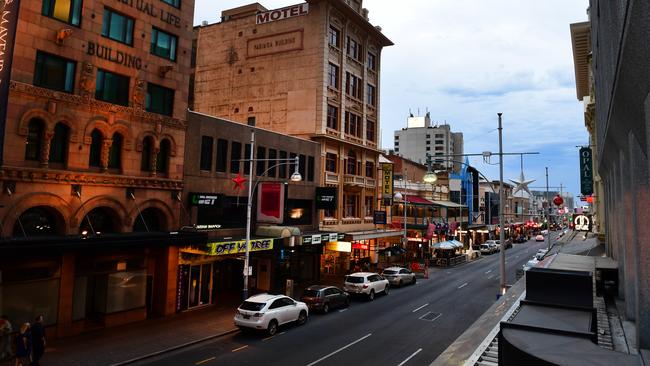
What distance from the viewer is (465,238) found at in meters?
81.1

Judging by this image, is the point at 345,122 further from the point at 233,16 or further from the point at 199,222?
the point at 199,222

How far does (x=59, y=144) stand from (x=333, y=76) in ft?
90.4

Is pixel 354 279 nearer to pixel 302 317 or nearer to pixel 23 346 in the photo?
pixel 302 317

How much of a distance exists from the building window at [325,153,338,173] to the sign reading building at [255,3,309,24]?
1414 cm

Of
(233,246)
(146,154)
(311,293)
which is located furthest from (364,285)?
(146,154)

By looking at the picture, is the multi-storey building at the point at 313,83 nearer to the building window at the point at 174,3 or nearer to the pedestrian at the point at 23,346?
the building window at the point at 174,3

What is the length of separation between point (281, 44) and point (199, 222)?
23021 millimetres

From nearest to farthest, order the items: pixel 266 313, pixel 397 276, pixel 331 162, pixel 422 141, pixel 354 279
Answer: pixel 266 313 < pixel 354 279 < pixel 397 276 < pixel 331 162 < pixel 422 141

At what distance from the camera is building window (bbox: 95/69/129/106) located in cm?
2175

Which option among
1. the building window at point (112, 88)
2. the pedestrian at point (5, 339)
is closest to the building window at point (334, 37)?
the building window at point (112, 88)

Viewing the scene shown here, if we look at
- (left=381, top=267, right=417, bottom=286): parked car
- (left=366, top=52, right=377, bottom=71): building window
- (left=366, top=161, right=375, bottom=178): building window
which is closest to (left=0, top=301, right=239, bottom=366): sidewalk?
(left=381, top=267, right=417, bottom=286): parked car

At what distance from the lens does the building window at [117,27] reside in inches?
875

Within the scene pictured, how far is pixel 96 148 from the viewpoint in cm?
2153

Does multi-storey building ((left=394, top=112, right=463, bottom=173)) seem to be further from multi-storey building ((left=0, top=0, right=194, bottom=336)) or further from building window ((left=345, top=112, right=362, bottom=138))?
multi-storey building ((left=0, top=0, right=194, bottom=336))
